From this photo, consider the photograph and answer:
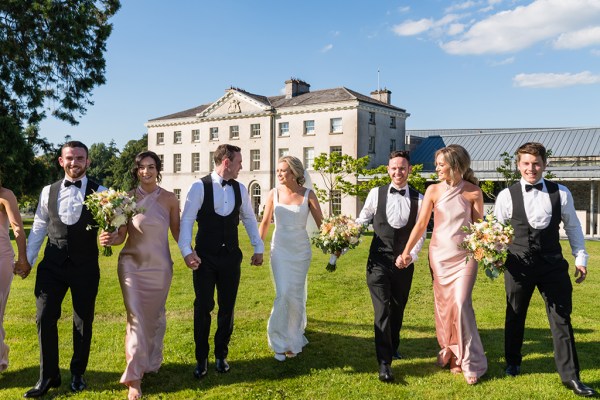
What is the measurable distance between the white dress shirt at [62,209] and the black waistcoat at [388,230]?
3.26m

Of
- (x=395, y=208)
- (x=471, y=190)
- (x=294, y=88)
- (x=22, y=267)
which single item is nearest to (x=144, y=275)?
(x=22, y=267)

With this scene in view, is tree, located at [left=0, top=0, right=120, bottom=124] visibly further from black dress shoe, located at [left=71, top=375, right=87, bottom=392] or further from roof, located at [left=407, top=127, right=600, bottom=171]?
roof, located at [left=407, top=127, right=600, bottom=171]

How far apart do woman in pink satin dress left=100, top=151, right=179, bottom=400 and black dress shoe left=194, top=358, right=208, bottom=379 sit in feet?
1.76

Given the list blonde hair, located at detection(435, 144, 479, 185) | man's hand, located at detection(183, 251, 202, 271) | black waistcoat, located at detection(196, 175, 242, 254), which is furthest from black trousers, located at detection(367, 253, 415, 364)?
man's hand, located at detection(183, 251, 202, 271)

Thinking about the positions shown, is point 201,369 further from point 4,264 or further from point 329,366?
point 4,264

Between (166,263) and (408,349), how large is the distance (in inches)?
136

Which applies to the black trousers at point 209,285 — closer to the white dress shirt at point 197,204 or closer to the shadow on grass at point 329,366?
the white dress shirt at point 197,204

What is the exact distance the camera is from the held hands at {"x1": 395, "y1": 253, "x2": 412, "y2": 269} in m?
5.67

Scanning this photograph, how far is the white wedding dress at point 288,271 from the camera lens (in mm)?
6340

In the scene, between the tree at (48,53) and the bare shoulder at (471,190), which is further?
the tree at (48,53)

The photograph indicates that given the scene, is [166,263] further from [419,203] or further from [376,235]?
[419,203]

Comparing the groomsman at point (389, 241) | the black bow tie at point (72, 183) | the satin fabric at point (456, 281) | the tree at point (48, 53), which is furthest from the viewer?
the tree at point (48, 53)

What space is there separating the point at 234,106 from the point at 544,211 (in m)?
48.2

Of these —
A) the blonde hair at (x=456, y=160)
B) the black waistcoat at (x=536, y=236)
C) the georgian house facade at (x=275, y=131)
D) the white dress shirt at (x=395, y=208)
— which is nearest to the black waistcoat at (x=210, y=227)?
the white dress shirt at (x=395, y=208)
